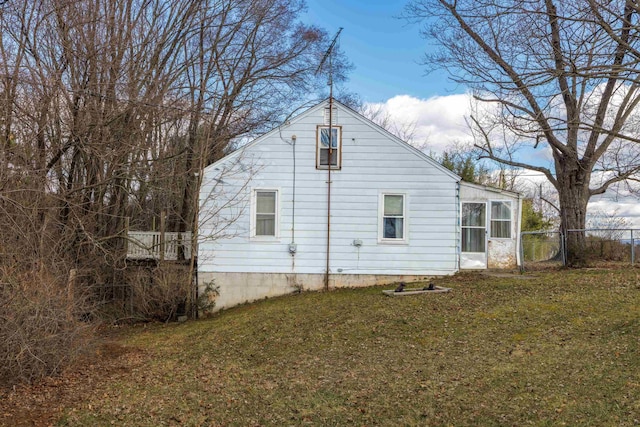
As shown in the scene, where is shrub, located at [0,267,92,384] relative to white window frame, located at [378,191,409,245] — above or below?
below

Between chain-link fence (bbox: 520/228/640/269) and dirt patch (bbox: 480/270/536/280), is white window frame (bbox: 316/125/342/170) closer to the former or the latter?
dirt patch (bbox: 480/270/536/280)

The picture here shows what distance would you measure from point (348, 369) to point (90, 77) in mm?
8137

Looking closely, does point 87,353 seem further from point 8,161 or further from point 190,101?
point 190,101

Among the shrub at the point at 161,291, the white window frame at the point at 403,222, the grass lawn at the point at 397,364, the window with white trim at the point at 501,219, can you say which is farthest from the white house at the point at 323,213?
the grass lawn at the point at 397,364

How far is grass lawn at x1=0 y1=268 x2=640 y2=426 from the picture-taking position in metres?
5.04

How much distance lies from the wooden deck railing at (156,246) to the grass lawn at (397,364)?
10.2ft

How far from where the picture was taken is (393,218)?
12.8 meters

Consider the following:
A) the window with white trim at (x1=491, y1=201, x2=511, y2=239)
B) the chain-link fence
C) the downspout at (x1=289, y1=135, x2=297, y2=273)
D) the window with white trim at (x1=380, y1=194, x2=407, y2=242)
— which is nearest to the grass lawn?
the downspout at (x1=289, y1=135, x2=297, y2=273)

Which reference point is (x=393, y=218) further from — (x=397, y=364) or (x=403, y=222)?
(x=397, y=364)

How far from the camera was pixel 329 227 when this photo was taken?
12773mm

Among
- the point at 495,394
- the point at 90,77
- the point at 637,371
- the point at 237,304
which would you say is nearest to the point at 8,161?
the point at 90,77

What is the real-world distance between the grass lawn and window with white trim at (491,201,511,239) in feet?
7.89

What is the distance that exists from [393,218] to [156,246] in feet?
22.2

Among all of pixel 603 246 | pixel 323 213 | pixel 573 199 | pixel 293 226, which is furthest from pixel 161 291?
pixel 603 246
